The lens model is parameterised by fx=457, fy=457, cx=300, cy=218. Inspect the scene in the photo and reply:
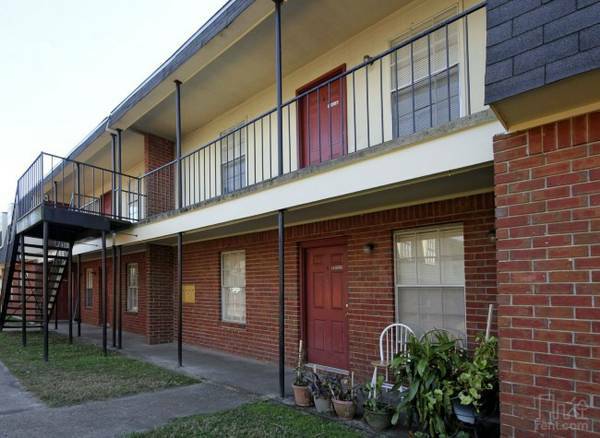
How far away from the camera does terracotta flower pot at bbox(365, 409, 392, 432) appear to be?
454cm

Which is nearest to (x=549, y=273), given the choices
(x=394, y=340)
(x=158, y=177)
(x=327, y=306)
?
(x=394, y=340)

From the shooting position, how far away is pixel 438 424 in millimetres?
3869

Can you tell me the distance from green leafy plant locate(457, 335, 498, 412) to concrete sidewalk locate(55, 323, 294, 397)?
279 centimetres

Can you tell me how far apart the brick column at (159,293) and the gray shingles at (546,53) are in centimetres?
984

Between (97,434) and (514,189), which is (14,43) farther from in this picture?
(514,189)

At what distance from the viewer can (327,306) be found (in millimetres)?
7418

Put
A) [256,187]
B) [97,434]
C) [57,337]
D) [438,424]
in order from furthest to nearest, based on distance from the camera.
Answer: [57,337], [256,187], [97,434], [438,424]

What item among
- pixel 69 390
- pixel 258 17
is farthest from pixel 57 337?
pixel 258 17

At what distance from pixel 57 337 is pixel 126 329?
1.79 m

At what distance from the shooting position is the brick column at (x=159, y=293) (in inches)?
431

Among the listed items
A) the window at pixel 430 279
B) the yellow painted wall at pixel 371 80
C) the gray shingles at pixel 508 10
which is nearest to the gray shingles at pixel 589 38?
the gray shingles at pixel 508 10

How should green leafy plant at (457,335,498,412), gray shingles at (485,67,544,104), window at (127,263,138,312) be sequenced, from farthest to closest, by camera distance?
window at (127,263,138,312) → green leafy plant at (457,335,498,412) → gray shingles at (485,67,544,104)

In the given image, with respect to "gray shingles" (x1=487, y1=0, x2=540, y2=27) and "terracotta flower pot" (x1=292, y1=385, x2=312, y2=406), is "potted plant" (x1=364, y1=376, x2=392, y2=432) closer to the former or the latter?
"terracotta flower pot" (x1=292, y1=385, x2=312, y2=406)

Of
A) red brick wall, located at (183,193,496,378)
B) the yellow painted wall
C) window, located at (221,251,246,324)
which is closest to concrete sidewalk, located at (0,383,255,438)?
red brick wall, located at (183,193,496,378)
